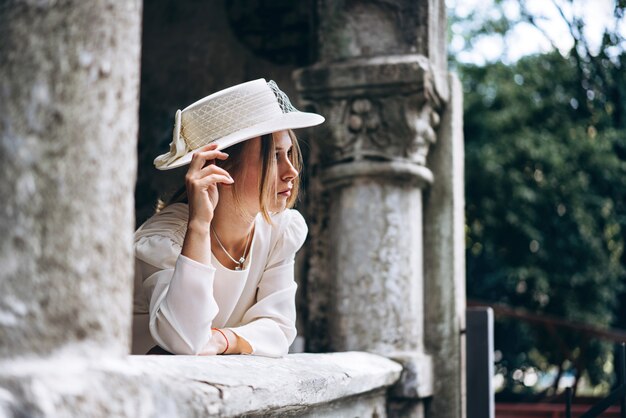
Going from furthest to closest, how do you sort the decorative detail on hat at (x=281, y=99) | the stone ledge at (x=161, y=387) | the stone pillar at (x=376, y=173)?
the stone pillar at (x=376, y=173) → the decorative detail on hat at (x=281, y=99) → the stone ledge at (x=161, y=387)

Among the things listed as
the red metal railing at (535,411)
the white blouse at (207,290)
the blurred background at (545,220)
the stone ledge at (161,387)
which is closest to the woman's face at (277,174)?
the white blouse at (207,290)

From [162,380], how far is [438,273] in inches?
93.0

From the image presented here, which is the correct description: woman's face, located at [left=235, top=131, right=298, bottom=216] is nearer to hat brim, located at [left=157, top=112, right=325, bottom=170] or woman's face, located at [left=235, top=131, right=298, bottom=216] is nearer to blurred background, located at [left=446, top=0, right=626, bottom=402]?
hat brim, located at [left=157, top=112, right=325, bottom=170]

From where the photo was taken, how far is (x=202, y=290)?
1935mm

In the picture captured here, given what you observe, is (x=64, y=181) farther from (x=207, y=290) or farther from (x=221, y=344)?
(x=221, y=344)

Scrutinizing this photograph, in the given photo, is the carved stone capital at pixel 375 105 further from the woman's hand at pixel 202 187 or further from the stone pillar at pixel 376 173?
the woman's hand at pixel 202 187

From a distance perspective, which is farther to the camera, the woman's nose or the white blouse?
the woman's nose

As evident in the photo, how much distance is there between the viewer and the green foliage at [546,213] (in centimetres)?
976

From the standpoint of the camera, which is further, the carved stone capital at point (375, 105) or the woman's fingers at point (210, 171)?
the carved stone capital at point (375, 105)

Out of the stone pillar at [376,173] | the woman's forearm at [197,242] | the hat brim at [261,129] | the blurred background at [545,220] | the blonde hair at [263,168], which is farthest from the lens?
the blurred background at [545,220]

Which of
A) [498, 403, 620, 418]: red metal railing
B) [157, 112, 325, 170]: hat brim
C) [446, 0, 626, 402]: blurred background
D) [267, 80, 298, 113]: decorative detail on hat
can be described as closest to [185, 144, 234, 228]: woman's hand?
[157, 112, 325, 170]: hat brim

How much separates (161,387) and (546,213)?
9286 millimetres

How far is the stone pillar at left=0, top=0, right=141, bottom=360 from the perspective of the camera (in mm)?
1135

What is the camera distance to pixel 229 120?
7.16 feet
